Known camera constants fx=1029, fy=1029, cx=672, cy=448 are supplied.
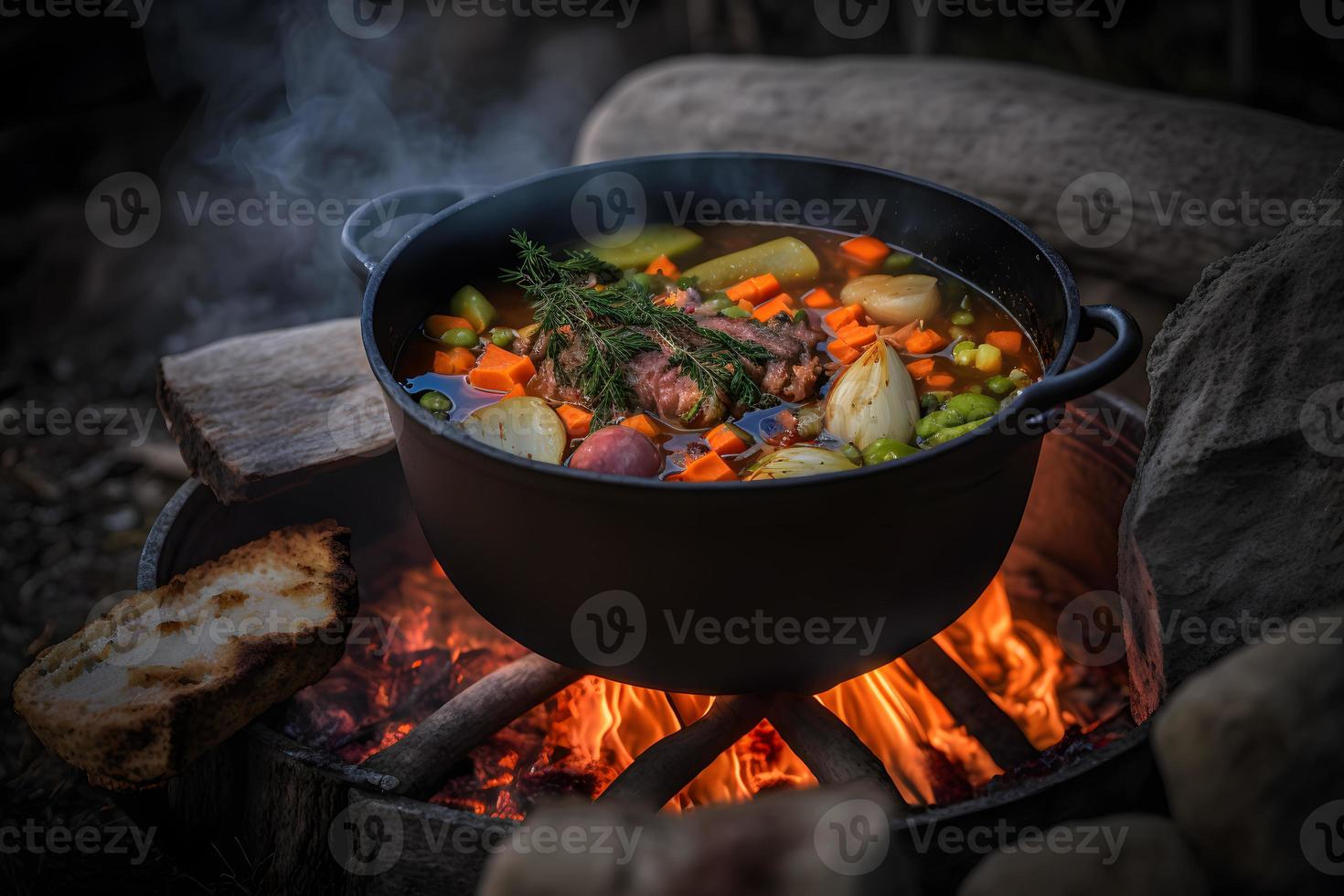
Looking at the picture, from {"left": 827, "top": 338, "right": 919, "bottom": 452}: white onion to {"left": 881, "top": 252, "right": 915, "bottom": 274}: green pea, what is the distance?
1.88ft

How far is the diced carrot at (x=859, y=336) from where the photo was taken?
8.93 ft

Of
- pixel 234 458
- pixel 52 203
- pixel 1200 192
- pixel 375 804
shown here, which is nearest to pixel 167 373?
pixel 234 458

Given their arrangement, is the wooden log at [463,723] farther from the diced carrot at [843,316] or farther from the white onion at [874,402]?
the diced carrot at [843,316]

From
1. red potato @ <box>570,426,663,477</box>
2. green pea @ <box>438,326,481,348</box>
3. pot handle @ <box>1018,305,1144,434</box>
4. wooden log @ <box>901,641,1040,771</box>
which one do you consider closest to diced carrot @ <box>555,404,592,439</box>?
red potato @ <box>570,426,663,477</box>

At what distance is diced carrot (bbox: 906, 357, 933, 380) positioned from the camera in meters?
2.59

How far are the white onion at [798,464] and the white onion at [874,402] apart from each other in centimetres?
17

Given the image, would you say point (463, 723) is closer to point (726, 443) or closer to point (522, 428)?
point (522, 428)

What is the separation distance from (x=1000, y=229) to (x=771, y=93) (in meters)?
2.69

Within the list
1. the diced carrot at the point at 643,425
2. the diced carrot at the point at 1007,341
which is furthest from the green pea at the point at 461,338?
the diced carrot at the point at 1007,341

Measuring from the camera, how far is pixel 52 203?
5.25 meters

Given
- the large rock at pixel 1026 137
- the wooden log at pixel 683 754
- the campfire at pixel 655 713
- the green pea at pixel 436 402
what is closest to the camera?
the wooden log at pixel 683 754

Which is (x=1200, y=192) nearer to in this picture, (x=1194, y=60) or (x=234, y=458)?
(x=234, y=458)

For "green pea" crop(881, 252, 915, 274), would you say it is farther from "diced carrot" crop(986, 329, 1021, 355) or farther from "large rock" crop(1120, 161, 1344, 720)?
"large rock" crop(1120, 161, 1344, 720)

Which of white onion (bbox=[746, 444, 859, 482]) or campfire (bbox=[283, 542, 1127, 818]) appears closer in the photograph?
white onion (bbox=[746, 444, 859, 482])
